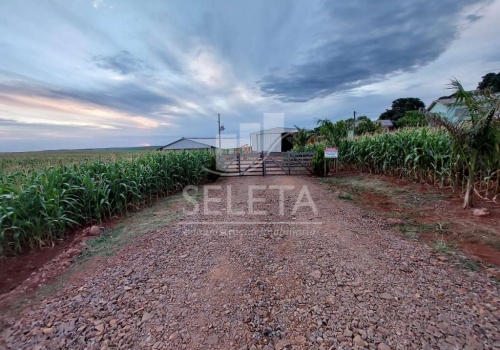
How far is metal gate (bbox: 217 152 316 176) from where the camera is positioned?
1084cm

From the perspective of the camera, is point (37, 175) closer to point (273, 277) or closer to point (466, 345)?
point (273, 277)

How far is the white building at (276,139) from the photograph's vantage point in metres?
22.5

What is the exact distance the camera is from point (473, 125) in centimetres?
415

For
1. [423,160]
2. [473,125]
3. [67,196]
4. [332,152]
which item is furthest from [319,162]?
[67,196]

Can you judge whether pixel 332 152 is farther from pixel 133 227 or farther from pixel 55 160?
pixel 55 160

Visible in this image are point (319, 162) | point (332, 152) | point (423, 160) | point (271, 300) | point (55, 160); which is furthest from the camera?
point (319, 162)

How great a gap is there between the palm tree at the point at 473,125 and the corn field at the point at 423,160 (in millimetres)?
241

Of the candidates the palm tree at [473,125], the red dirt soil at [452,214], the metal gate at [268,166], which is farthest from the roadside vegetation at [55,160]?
the palm tree at [473,125]

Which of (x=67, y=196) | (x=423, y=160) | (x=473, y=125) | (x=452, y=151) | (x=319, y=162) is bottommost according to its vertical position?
(x=67, y=196)

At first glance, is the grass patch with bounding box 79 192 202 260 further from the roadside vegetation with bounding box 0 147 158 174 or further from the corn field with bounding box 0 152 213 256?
the roadside vegetation with bounding box 0 147 158 174

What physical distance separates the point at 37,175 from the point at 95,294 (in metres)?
3.12

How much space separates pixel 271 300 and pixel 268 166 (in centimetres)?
951

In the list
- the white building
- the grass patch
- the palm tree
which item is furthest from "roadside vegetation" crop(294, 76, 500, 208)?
the white building

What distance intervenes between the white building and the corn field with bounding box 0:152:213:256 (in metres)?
16.7
